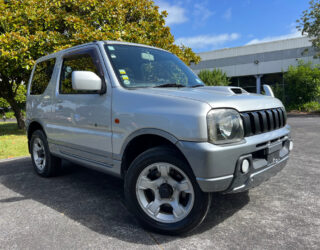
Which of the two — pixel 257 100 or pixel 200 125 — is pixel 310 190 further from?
pixel 200 125

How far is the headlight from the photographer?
220cm

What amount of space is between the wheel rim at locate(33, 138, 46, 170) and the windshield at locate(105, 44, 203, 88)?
7.49 feet

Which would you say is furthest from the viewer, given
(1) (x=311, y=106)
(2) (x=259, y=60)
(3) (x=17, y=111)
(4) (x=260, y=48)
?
(2) (x=259, y=60)

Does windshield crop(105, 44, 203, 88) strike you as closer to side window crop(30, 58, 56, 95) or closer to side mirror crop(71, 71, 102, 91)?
side mirror crop(71, 71, 102, 91)

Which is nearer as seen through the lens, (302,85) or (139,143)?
(139,143)

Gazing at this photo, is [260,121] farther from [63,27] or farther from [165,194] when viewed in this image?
[63,27]

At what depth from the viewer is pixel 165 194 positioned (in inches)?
99.7

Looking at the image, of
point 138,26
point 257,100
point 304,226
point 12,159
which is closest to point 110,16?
point 138,26

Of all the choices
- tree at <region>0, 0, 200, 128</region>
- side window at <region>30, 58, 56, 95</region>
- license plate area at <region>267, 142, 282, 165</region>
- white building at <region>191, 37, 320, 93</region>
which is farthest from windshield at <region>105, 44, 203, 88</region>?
white building at <region>191, 37, 320, 93</region>

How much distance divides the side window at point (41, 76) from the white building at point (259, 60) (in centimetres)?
2661

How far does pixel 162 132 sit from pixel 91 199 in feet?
5.48

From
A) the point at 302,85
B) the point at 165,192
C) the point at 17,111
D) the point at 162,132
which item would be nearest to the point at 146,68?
the point at 162,132

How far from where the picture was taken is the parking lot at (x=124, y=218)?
2385mm

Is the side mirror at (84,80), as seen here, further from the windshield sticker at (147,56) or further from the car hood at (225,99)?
the windshield sticker at (147,56)
